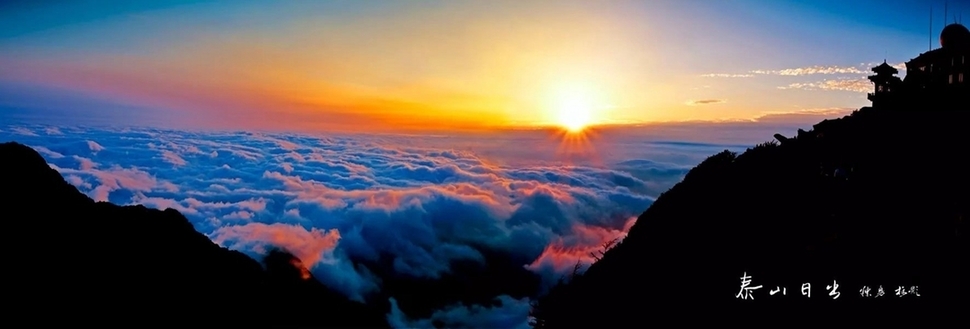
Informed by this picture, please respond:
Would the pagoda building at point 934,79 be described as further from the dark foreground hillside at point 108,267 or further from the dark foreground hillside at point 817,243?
the dark foreground hillside at point 108,267

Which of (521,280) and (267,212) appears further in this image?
(267,212)

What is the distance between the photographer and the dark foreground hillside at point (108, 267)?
41844 millimetres

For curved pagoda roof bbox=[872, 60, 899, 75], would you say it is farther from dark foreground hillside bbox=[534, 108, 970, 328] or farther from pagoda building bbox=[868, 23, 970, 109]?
dark foreground hillside bbox=[534, 108, 970, 328]

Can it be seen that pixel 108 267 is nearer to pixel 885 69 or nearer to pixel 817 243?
pixel 817 243

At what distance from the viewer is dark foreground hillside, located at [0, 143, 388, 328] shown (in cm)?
4184

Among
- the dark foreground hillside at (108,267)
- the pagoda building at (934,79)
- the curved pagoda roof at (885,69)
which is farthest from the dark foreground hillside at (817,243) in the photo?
the dark foreground hillside at (108,267)

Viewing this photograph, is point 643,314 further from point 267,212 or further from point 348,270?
point 267,212

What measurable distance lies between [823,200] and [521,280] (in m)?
155

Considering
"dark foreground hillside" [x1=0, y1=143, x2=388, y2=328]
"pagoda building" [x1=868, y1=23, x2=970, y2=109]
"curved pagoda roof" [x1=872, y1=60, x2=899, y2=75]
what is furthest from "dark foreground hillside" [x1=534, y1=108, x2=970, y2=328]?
"dark foreground hillside" [x1=0, y1=143, x2=388, y2=328]

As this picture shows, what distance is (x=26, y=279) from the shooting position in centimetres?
4147

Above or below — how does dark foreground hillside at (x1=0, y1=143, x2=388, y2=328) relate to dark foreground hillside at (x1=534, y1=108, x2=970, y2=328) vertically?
below

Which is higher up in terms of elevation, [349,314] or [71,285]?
[71,285]

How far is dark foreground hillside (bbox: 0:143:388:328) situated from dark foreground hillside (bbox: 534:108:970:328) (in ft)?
142

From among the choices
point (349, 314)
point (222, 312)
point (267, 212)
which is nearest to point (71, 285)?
point (222, 312)
